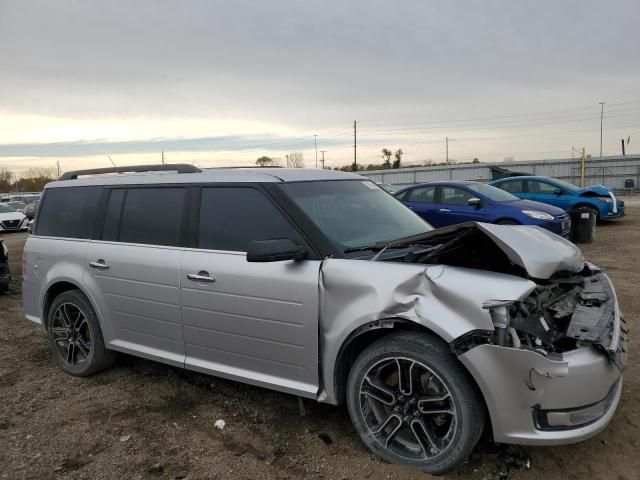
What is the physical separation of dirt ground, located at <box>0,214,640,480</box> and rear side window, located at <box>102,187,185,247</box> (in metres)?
1.24

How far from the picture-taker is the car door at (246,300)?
10.7ft

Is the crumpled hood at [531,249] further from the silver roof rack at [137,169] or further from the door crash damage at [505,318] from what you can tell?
the silver roof rack at [137,169]

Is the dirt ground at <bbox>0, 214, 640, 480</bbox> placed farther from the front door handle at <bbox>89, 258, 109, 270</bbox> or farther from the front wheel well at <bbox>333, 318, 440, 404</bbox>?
the front door handle at <bbox>89, 258, 109, 270</bbox>

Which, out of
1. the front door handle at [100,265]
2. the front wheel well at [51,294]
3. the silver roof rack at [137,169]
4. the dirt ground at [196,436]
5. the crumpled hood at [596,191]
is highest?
the silver roof rack at [137,169]

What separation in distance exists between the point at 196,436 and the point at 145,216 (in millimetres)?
1733

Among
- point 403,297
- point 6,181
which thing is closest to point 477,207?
point 403,297

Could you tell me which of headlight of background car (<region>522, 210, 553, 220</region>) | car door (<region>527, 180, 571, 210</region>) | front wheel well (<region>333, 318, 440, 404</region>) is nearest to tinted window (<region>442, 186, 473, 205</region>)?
headlight of background car (<region>522, 210, 553, 220</region>)

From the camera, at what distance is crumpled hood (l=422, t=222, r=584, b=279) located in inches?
114

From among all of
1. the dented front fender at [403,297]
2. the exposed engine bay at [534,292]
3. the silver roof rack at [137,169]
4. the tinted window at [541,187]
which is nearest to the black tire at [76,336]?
the silver roof rack at [137,169]

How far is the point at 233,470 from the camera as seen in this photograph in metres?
3.10

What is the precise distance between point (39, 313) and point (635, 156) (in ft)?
124

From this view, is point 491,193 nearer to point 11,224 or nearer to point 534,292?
point 534,292

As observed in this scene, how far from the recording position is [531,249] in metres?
3.05

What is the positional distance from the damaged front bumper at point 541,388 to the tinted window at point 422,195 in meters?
9.73
